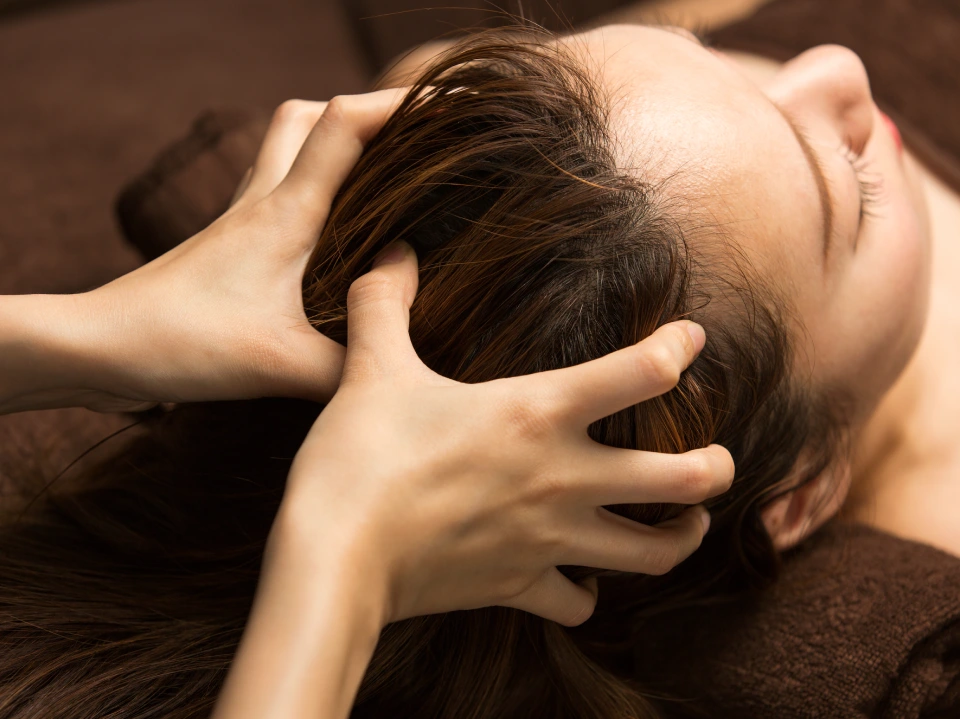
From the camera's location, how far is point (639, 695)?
0.74m

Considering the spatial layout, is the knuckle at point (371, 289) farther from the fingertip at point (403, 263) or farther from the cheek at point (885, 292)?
the cheek at point (885, 292)

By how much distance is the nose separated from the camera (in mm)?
762

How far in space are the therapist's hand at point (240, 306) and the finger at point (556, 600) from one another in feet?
0.68

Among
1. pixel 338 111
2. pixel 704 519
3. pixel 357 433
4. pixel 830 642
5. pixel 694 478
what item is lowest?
pixel 830 642

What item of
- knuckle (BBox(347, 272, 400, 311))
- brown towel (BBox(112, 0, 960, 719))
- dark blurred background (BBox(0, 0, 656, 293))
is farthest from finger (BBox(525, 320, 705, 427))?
dark blurred background (BBox(0, 0, 656, 293))

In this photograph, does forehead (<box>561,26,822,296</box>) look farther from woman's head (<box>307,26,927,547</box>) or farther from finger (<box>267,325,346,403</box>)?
finger (<box>267,325,346,403</box>)

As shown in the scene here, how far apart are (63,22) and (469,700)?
140 cm

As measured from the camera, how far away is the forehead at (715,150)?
62 cm

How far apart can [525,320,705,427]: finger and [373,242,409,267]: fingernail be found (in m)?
0.16

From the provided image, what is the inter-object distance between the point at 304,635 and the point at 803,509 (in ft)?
1.85

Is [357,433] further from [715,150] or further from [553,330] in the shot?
[715,150]

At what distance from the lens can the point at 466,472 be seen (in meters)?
0.51

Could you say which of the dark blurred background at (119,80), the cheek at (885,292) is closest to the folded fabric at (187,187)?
the dark blurred background at (119,80)

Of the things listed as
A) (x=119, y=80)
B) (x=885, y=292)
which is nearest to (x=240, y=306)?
(x=885, y=292)
